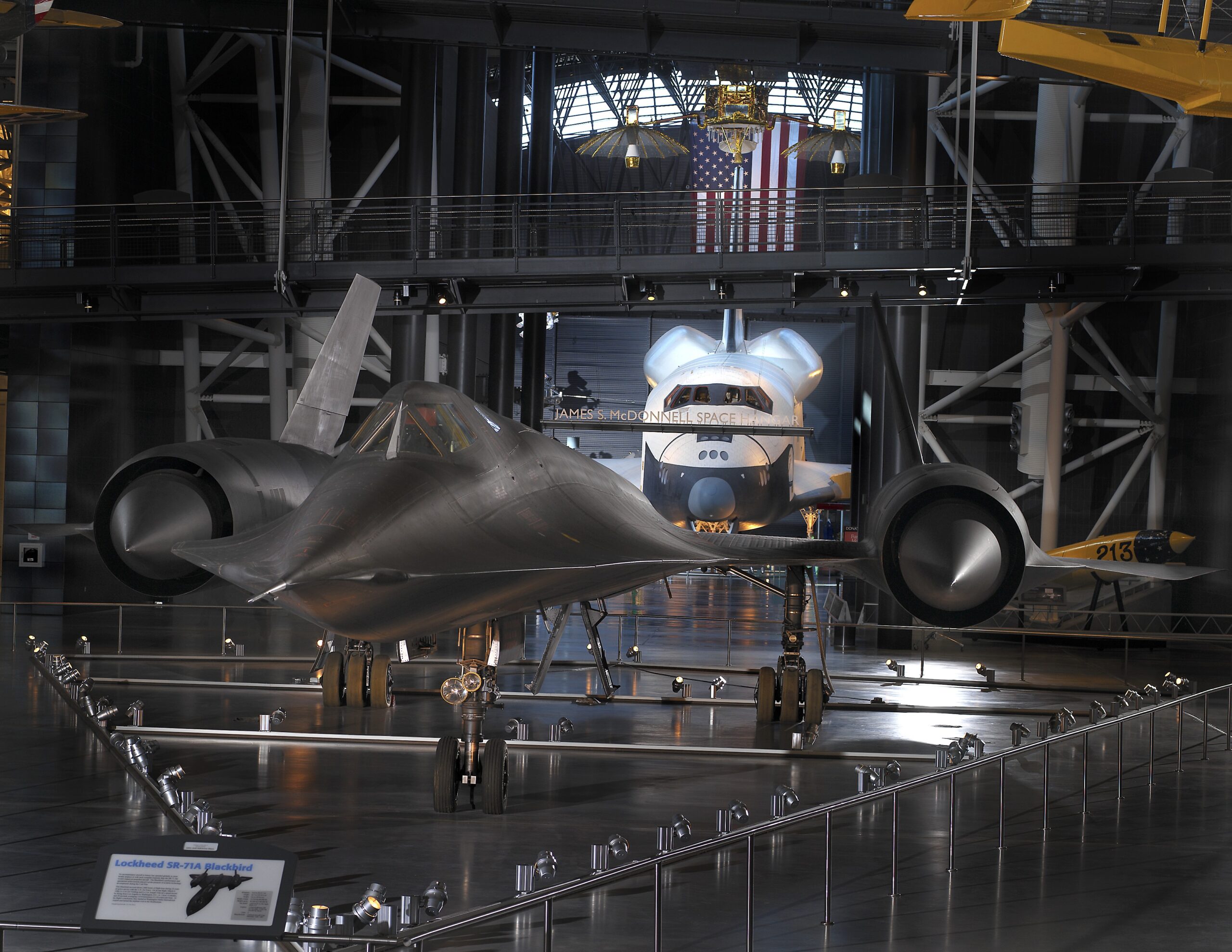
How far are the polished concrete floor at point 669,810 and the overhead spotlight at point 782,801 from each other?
0.16 m

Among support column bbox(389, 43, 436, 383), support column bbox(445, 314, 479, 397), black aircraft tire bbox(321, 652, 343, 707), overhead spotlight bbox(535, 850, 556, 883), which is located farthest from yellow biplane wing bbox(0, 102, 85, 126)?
overhead spotlight bbox(535, 850, 556, 883)

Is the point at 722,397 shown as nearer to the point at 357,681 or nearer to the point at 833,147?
the point at 833,147

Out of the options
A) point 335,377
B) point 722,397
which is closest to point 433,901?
point 335,377

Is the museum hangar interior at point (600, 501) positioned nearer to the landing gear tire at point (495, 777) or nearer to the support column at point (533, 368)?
the landing gear tire at point (495, 777)

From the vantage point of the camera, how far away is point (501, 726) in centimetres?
932

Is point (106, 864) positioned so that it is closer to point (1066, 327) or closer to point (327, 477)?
point (327, 477)

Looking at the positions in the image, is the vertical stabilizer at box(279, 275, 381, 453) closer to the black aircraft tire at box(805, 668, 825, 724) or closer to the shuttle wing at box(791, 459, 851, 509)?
the black aircraft tire at box(805, 668, 825, 724)

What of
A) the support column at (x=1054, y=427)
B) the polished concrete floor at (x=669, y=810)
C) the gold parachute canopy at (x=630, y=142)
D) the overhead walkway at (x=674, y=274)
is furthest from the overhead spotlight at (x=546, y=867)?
the gold parachute canopy at (x=630, y=142)

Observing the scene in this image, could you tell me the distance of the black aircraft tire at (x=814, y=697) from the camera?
962 centimetres

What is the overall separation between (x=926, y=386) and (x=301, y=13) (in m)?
11.3

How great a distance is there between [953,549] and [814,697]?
2315 millimetres

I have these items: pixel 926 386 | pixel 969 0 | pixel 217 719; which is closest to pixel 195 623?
pixel 217 719

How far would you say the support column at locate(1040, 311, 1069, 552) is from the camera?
17.6 metres

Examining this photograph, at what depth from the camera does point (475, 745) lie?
21.0 ft
